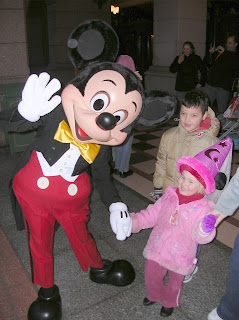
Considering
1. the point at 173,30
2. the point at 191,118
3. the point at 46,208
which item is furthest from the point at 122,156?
the point at 173,30

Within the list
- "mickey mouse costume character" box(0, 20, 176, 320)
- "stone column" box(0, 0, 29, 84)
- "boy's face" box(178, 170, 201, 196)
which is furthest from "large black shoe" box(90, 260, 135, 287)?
"stone column" box(0, 0, 29, 84)

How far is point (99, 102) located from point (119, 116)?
146mm

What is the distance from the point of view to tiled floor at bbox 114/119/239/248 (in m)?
3.24

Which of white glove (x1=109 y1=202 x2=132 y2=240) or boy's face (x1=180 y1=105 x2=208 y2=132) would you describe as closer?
white glove (x1=109 y1=202 x2=132 y2=240)

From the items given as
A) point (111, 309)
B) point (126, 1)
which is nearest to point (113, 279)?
point (111, 309)

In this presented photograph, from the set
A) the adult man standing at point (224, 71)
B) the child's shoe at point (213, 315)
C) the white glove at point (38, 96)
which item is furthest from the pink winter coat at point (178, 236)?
the adult man standing at point (224, 71)

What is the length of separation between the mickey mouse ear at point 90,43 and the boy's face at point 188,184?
0.87 m

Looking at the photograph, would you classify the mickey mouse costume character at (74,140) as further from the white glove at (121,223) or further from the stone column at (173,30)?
the stone column at (173,30)

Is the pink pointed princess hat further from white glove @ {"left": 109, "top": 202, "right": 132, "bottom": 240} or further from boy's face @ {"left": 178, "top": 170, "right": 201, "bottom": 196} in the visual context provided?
white glove @ {"left": 109, "top": 202, "right": 132, "bottom": 240}

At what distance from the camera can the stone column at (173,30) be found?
854cm

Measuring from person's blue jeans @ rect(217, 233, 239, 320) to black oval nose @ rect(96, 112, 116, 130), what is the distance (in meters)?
0.94

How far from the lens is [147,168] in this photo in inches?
194

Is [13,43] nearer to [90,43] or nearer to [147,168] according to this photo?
[147,168]

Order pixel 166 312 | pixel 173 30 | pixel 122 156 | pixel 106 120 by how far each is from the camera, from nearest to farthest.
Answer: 1. pixel 106 120
2. pixel 166 312
3. pixel 122 156
4. pixel 173 30
